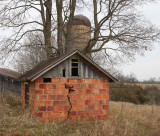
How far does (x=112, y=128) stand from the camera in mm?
8438

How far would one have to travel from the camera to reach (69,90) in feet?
41.4

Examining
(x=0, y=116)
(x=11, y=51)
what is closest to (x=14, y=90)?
(x=11, y=51)

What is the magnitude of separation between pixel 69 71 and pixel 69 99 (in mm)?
1509

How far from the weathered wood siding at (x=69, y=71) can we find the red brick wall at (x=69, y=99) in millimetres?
222

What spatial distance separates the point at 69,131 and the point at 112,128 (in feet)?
7.87

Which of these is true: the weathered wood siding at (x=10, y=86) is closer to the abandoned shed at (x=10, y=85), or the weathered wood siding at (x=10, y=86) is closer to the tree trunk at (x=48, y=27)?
the abandoned shed at (x=10, y=85)

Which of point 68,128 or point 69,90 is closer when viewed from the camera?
point 68,128

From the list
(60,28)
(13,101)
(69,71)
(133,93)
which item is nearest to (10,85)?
(13,101)

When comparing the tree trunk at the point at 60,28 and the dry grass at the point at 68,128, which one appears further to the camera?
the tree trunk at the point at 60,28

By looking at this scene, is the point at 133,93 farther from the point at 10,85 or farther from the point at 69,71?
the point at 69,71

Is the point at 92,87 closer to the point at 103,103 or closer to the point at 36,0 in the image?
the point at 103,103

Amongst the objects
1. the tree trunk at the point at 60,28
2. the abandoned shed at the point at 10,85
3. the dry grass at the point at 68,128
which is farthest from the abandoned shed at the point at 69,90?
the abandoned shed at the point at 10,85

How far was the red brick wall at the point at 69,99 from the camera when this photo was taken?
11922mm

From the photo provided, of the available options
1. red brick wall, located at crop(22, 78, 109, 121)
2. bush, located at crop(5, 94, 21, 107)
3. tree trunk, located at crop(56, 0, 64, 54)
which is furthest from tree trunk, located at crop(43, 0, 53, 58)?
red brick wall, located at crop(22, 78, 109, 121)
